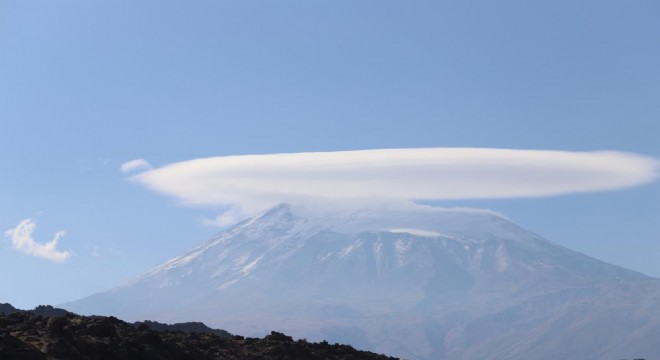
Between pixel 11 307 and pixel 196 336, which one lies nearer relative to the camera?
pixel 196 336

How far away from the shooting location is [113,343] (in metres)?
53.2

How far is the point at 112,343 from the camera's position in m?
53.2

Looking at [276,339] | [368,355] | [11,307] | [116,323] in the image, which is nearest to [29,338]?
[116,323]

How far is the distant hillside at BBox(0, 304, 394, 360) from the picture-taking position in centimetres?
4984

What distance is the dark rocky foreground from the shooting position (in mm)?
49812

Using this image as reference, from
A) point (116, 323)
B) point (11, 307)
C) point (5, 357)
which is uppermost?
point (11, 307)

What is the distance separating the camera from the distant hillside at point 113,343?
49844 millimetres

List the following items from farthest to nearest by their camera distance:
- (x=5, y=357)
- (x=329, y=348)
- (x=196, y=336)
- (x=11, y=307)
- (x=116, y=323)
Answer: (x=11, y=307), (x=329, y=348), (x=196, y=336), (x=116, y=323), (x=5, y=357)

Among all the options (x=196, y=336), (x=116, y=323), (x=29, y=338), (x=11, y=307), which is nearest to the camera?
(x=29, y=338)

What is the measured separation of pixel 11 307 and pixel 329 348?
182 feet

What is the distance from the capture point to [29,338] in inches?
2021

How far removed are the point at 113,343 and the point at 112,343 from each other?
7cm

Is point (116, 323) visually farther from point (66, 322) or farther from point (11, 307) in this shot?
point (11, 307)

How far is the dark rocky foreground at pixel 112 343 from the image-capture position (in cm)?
4981
